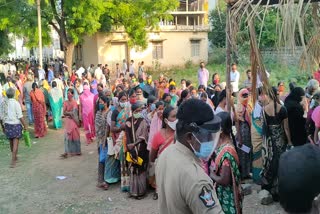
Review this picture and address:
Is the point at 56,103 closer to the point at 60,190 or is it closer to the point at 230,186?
the point at 60,190

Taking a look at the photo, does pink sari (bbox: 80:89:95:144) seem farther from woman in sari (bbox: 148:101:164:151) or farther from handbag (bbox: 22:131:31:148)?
woman in sari (bbox: 148:101:164:151)

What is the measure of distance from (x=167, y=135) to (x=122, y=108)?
1569 mm

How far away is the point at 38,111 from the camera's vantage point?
37.0 ft

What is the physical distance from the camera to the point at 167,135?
527cm

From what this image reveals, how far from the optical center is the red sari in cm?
1132

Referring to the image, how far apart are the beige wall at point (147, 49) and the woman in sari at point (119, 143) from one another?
73.0 feet

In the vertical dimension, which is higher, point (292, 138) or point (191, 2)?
point (191, 2)

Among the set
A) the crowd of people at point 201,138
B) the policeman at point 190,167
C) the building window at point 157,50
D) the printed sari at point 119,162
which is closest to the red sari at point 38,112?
the crowd of people at point 201,138

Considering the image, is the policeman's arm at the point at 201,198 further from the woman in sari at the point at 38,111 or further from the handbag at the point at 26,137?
the woman in sari at the point at 38,111

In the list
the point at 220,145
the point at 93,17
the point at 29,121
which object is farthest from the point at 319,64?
the point at 93,17

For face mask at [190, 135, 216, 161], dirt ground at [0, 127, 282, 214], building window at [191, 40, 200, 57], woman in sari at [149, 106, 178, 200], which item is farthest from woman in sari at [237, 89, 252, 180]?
building window at [191, 40, 200, 57]

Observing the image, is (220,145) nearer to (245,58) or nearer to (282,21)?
(282,21)

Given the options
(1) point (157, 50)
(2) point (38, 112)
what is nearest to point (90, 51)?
(1) point (157, 50)

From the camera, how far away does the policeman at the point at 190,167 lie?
2.14 metres
